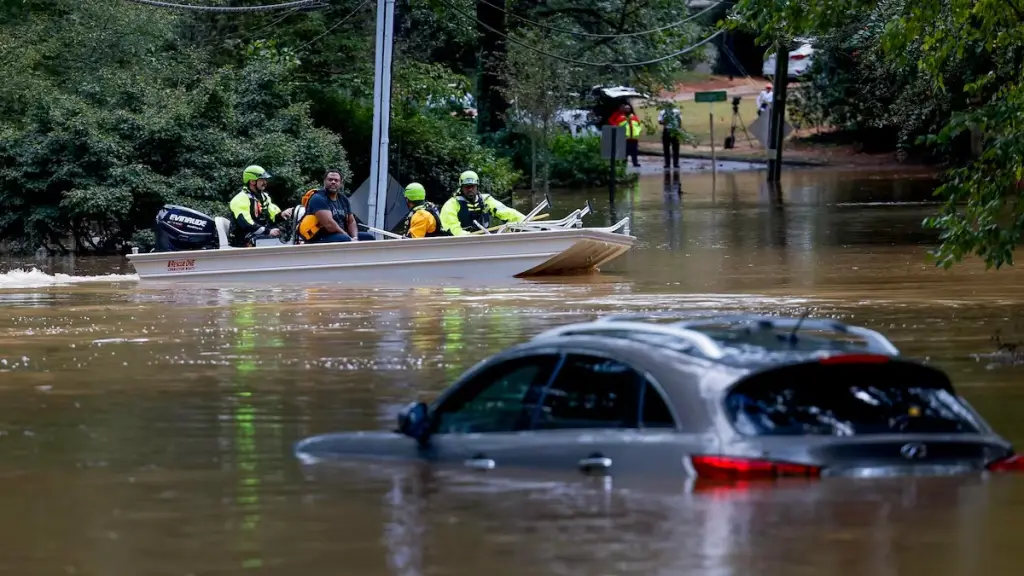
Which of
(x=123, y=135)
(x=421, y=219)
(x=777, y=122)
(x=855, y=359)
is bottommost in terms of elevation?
(x=855, y=359)

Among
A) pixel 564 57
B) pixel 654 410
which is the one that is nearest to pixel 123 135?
pixel 564 57

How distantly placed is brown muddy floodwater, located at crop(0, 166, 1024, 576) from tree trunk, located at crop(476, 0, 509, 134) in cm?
1865

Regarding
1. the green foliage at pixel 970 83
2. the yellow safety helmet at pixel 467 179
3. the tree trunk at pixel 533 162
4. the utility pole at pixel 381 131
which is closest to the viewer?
the green foliage at pixel 970 83

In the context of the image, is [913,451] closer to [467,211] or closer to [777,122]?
[467,211]

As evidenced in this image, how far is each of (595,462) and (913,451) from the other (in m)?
1.34

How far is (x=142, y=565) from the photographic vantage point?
23.8 feet

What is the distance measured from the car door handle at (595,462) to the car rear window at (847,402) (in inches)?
27.7

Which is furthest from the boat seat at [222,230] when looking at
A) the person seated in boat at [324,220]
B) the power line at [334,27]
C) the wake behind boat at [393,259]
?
the power line at [334,27]

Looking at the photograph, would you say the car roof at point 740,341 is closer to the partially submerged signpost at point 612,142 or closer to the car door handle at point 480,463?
the car door handle at point 480,463

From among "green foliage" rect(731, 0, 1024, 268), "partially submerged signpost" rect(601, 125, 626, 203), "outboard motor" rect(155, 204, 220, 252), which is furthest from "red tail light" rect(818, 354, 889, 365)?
"partially submerged signpost" rect(601, 125, 626, 203)

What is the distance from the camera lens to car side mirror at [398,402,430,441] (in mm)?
8250

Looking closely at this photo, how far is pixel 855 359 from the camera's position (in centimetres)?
705

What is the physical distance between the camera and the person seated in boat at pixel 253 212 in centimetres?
2345

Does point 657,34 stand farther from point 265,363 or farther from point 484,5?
point 265,363
